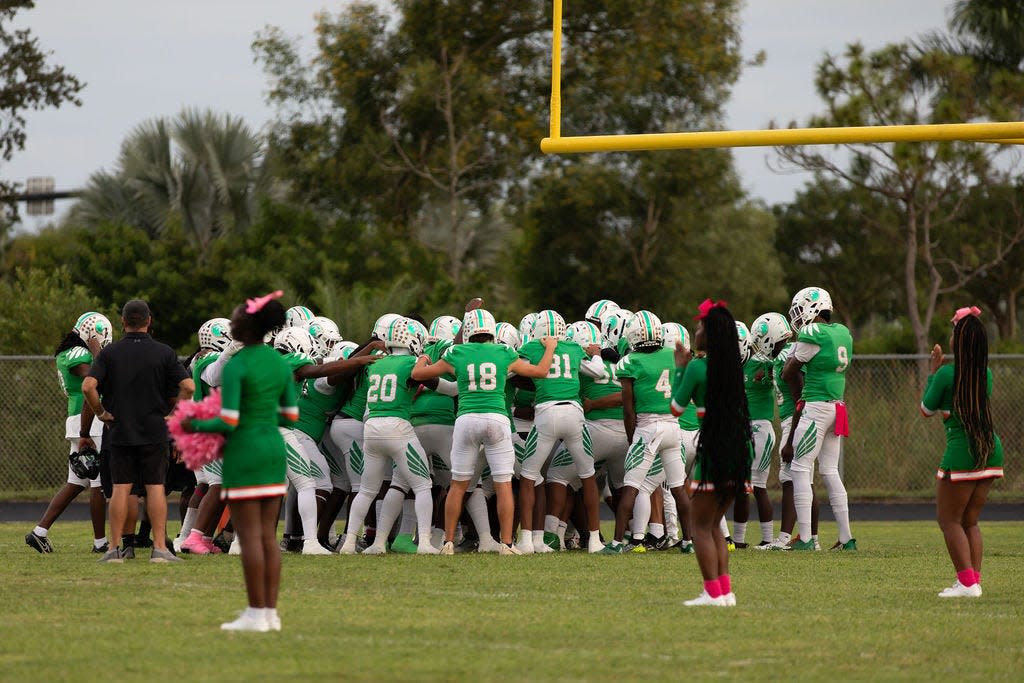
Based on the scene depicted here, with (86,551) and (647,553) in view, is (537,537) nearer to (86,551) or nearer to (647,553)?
(647,553)

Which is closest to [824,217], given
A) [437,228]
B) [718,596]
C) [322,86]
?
[437,228]

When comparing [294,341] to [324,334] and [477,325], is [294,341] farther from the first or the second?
[477,325]

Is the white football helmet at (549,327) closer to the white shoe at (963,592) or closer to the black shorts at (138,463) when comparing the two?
the black shorts at (138,463)

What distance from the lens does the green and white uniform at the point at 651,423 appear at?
1377 centimetres

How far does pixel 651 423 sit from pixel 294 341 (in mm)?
3229

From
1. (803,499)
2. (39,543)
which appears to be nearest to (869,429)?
(803,499)

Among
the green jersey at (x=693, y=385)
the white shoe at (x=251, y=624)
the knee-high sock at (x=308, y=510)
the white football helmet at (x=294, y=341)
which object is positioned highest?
the white football helmet at (x=294, y=341)

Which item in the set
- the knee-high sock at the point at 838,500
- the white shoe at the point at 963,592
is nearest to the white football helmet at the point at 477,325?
the knee-high sock at the point at 838,500

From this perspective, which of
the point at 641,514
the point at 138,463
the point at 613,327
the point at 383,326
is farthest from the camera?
the point at 613,327

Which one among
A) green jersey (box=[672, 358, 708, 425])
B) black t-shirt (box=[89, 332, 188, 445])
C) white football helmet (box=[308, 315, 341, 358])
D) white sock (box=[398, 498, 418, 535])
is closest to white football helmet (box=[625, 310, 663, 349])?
white sock (box=[398, 498, 418, 535])

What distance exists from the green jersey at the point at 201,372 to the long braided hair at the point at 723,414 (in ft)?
17.0

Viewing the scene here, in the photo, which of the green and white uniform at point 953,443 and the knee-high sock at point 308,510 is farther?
the knee-high sock at point 308,510

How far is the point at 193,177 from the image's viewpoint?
38188 mm

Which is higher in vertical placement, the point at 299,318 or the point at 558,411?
the point at 299,318
